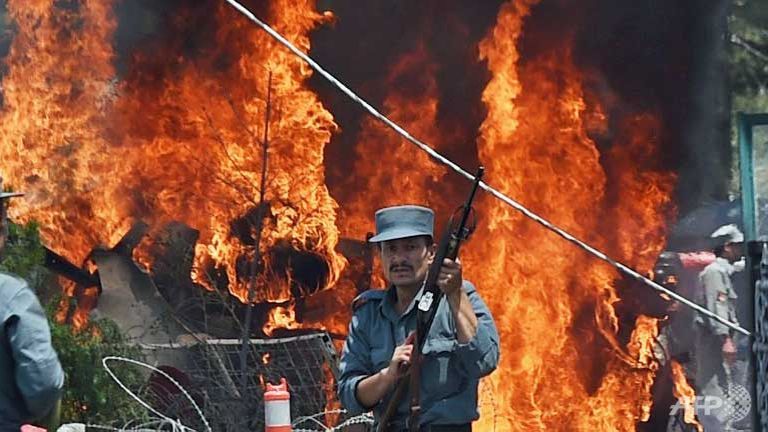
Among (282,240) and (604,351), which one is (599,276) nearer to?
(604,351)

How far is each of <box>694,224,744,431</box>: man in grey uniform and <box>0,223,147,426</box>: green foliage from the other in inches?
171

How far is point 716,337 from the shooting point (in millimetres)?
10914

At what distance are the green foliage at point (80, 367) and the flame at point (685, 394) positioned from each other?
416cm

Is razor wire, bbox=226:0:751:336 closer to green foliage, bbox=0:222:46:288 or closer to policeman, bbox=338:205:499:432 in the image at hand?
policeman, bbox=338:205:499:432

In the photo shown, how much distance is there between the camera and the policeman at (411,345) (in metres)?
4.84

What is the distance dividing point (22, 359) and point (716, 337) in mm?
7683

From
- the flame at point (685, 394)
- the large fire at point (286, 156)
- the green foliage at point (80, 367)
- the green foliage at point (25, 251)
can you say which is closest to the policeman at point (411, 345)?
the green foliage at point (80, 367)

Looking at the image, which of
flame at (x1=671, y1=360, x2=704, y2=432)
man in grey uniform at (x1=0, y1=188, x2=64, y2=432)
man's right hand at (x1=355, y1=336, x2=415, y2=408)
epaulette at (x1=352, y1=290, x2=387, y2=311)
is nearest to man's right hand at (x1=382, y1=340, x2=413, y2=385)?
man's right hand at (x1=355, y1=336, x2=415, y2=408)

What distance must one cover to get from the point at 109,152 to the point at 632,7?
4501mm

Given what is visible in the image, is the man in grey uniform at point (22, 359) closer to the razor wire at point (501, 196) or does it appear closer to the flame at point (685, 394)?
the razor wire at point (501, 196)

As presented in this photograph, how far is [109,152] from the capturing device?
11.5m

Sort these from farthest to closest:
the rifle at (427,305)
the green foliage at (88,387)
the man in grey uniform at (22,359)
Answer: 1. the green foliage at (88,387)
2. the rifle at (427,305)
3. the man in grey uniform at (22,359)

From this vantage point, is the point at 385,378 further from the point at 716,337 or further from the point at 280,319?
the point at 716,337

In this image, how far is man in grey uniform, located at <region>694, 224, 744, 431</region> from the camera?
421 inches
